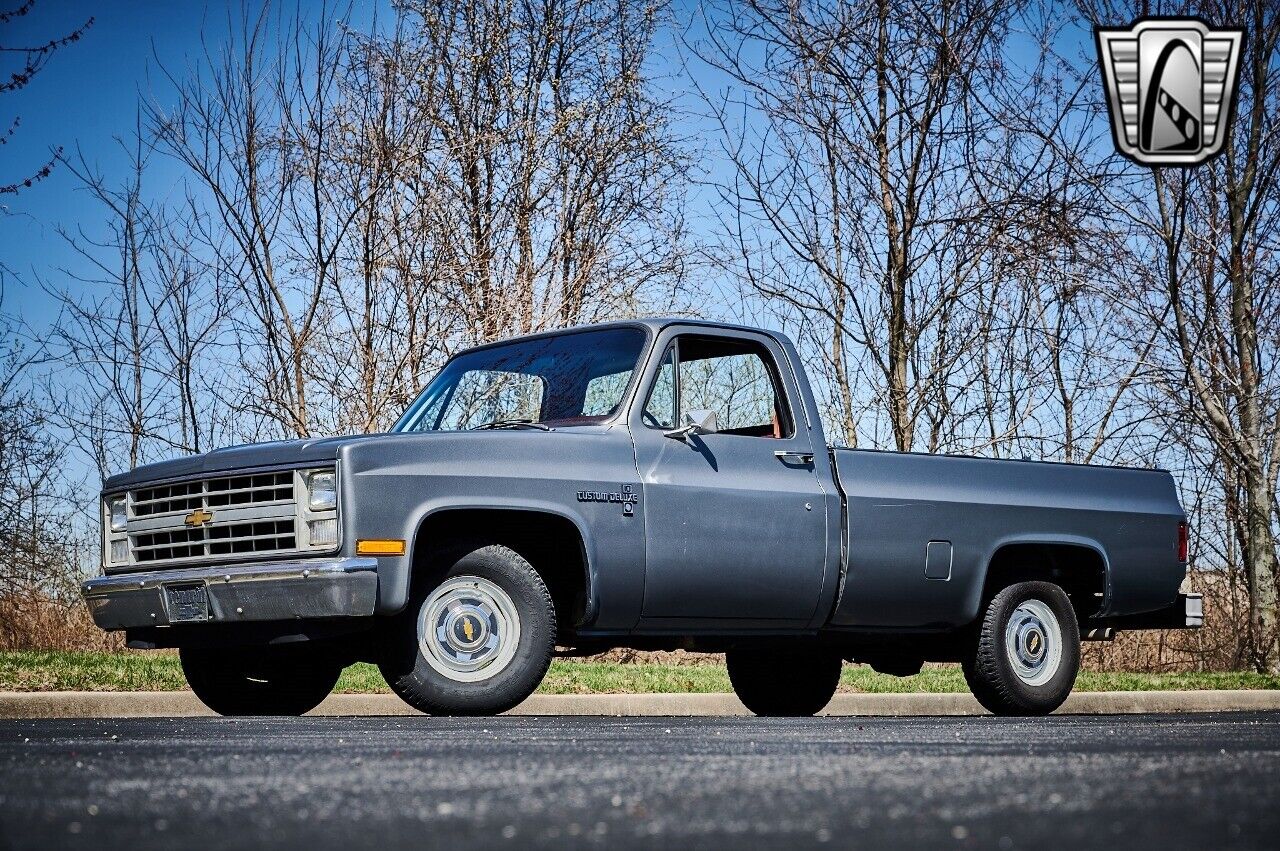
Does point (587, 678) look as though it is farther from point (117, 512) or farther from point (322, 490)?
point (322, 490)

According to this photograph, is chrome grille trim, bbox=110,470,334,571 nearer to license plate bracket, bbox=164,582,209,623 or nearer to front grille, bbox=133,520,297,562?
front grille, bbox=133,520,297,562

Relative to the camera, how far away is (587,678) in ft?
43.8

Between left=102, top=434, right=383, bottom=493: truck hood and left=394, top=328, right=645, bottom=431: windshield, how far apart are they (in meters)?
0.91

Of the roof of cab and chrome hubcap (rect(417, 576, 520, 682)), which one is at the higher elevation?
the roof of cab

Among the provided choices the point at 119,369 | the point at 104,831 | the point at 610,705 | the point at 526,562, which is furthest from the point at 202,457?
the point at 119,369

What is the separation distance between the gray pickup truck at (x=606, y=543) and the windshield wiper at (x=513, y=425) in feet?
0.12

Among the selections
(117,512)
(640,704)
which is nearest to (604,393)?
(117,512)

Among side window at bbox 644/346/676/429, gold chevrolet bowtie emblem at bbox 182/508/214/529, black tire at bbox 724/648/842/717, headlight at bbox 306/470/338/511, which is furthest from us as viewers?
black tire at bbox 724/648/842/717

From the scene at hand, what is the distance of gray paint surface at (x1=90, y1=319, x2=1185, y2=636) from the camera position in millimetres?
7918

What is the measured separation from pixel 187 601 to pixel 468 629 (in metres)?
1.36

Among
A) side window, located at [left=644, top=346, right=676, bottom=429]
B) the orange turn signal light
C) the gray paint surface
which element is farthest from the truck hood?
side window, located at [left=644, top=346, right=676, bottom=429]

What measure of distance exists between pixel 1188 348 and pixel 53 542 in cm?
1161

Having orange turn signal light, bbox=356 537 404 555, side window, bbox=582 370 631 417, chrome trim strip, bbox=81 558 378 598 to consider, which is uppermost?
side window, bbox=582 370 631 417

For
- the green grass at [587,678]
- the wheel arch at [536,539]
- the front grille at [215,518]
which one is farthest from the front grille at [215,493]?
the green grass at [587,678]
